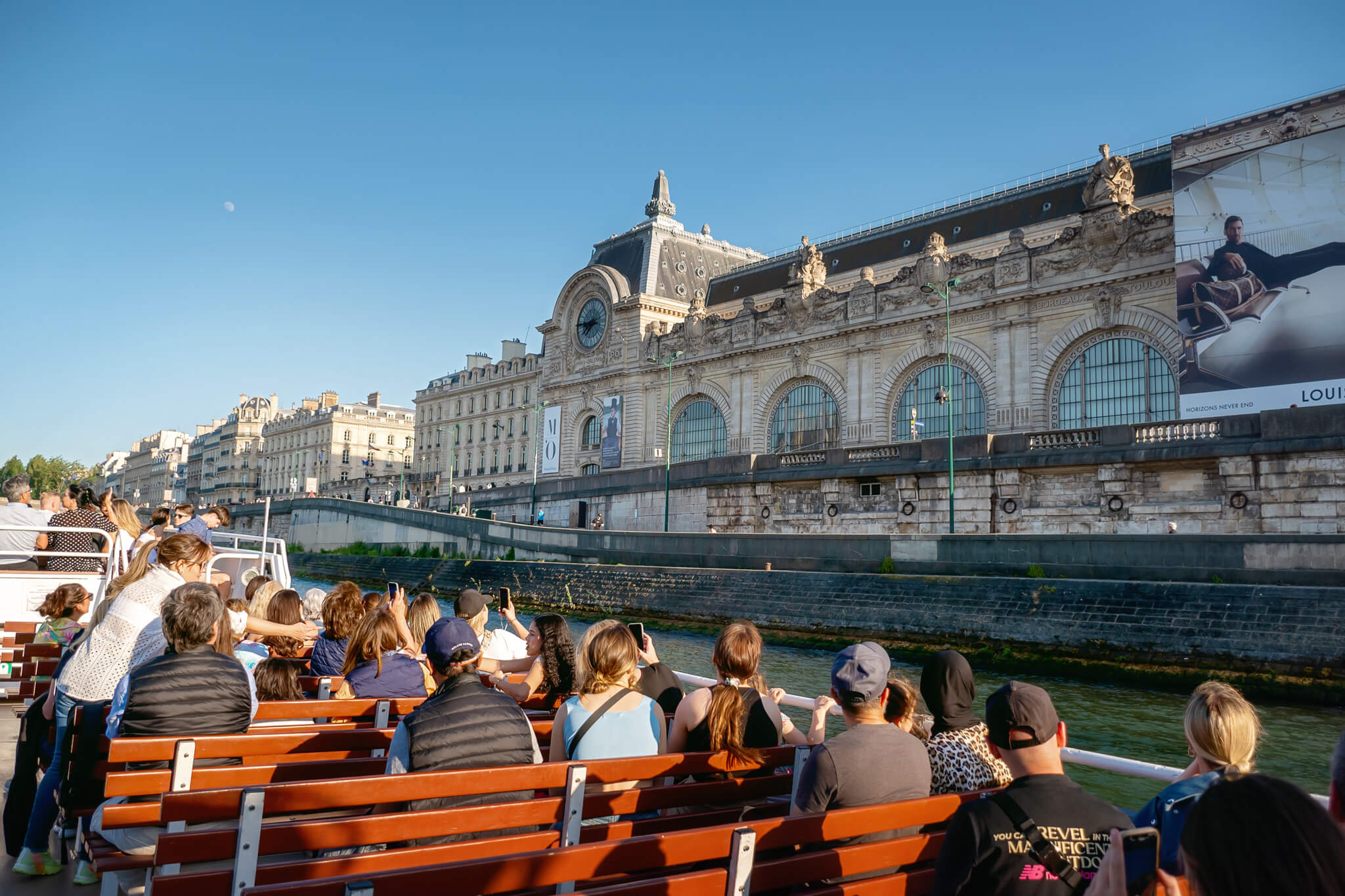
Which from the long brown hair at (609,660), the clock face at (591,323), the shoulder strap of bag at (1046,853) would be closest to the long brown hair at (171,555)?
the long brown hair at (609,660)

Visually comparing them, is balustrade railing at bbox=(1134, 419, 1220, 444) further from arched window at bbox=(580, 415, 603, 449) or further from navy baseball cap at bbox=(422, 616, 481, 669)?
arched window at bbox=(580, 415, 603, 449)

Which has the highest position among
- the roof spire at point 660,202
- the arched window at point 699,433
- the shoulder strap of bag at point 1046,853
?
the roof spire at point 660,202

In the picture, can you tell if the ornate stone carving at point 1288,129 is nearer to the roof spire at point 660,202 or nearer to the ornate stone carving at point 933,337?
the ornate stone carving at point 933,337

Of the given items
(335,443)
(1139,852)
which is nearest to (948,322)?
(1139,852)

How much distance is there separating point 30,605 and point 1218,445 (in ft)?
81.3

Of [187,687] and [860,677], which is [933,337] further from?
[187,687]

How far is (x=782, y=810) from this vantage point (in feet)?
13.1

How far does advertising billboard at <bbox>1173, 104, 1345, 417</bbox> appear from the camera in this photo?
2498 centimetres

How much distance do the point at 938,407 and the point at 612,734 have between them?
34525 millimetres

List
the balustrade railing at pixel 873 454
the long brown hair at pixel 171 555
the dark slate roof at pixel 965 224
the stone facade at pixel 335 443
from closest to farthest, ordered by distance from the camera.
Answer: the long brown hair at pixel 171 555
the balustrade railing at pixel 873 454
the dark slate roof at pixel 965 224
the stone facade at pixel 335 443

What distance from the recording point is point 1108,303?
32000 mm

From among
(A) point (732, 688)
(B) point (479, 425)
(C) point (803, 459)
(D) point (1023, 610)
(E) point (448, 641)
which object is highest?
(B) point (479, 425)

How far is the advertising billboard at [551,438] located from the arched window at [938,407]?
23.5 m

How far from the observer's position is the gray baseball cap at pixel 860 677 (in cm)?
376
